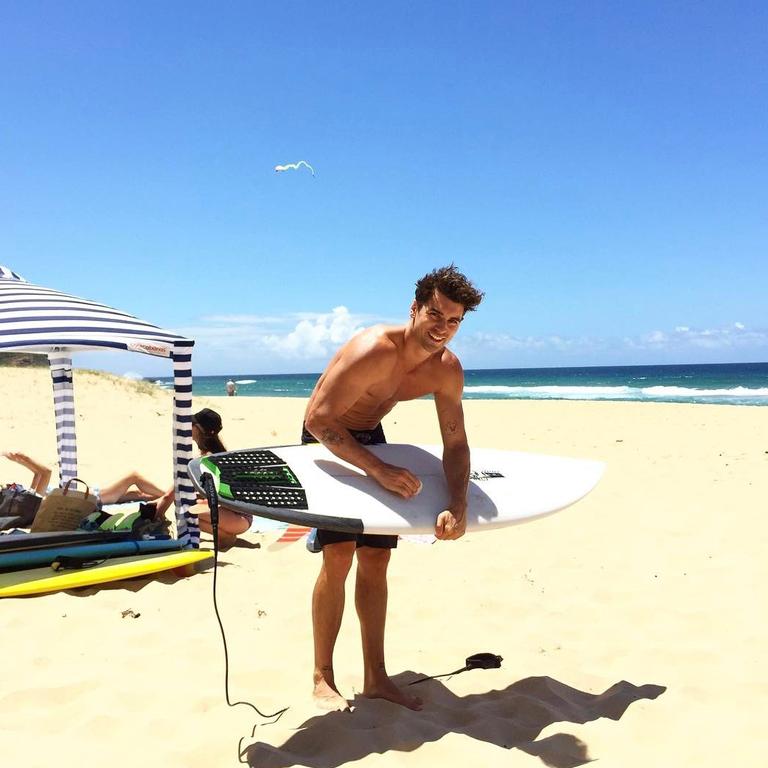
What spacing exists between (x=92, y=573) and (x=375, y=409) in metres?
2.45

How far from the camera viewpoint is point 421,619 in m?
3.88

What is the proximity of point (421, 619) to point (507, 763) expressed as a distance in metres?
1.61

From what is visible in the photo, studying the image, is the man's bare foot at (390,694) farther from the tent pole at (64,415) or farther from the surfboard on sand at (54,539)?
the tent pole at (64,415)

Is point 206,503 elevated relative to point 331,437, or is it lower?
lower

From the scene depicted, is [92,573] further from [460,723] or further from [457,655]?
[460,723]

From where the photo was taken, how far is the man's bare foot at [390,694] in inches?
111

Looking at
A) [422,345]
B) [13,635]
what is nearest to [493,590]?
[422,345]

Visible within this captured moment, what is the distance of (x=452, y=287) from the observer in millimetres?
2689

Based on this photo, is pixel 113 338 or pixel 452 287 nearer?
pixel 452 287

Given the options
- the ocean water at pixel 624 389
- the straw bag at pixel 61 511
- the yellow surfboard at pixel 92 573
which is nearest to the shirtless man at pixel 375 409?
the yellow surfboard at pixel 92 573

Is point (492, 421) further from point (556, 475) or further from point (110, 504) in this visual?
point (556, 475)

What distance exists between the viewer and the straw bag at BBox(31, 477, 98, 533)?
5.21 metres

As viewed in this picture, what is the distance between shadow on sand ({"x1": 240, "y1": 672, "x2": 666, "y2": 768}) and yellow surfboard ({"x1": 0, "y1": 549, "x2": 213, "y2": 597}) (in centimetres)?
205

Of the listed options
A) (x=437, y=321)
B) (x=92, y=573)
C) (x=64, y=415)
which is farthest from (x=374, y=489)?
(x=64, y=415)
